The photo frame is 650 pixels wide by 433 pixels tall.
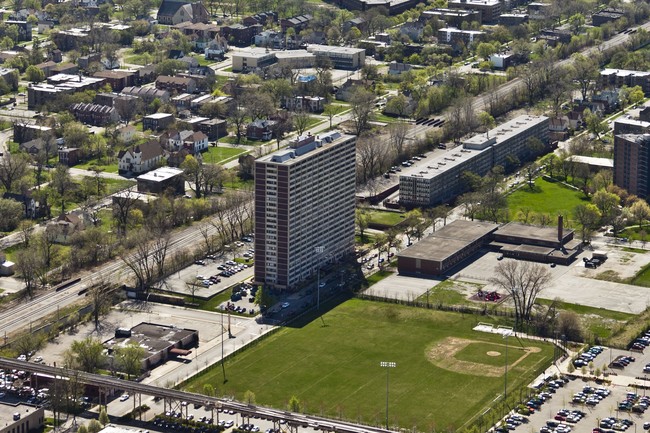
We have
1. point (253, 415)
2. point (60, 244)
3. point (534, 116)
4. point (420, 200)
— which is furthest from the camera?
point (534, 116)

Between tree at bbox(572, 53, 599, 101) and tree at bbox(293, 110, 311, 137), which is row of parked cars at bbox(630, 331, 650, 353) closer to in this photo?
tree at bbox(293, 110, 311, 137)

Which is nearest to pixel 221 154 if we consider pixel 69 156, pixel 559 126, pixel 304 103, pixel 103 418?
pixel 69 156

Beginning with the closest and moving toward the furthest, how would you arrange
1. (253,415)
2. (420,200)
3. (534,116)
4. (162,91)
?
1. (253,415)
2. (420,200)
3. (534,116)
4. (162,91)

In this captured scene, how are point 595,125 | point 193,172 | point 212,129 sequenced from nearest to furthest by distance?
point 193,172, point 595,125, point 212,129

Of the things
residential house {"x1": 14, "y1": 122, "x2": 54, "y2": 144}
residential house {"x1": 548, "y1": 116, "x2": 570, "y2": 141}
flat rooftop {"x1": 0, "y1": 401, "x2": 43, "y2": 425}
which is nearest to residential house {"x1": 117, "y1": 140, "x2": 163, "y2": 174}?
residential house {"x1": 14, "y1": 122, "x2": 54, "y2": 144}

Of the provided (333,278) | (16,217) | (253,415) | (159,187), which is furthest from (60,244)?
(253,415)

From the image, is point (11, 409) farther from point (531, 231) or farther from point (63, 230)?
point (531, 231)

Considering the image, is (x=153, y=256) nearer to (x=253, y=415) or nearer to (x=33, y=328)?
(x=33, y=328)
